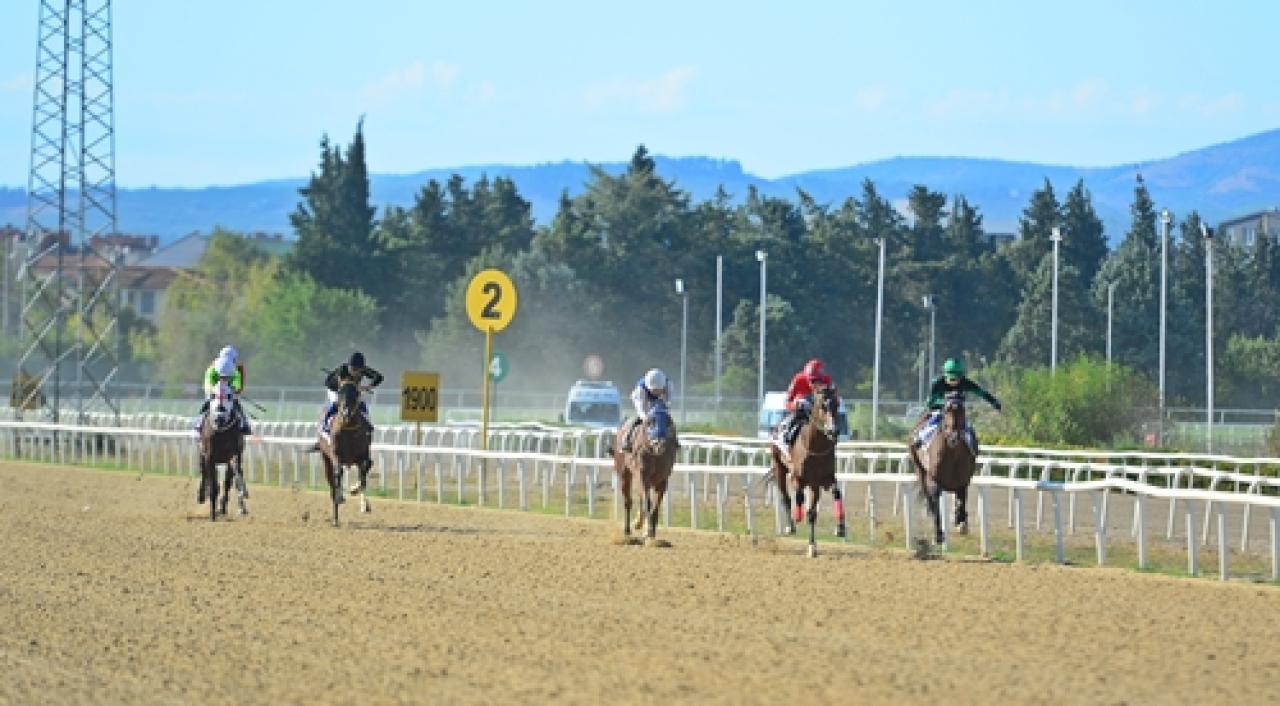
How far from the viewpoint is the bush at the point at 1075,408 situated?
146ft

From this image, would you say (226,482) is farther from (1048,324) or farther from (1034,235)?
(1034,235)

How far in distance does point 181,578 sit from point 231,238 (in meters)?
95.2

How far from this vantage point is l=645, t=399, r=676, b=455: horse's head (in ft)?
69.2

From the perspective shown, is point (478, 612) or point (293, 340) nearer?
point (478, 612)

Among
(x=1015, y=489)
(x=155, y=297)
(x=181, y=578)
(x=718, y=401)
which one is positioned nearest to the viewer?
(x=181, y=578)

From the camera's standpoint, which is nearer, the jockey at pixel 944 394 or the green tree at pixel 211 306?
the jockey at pixel 944 394

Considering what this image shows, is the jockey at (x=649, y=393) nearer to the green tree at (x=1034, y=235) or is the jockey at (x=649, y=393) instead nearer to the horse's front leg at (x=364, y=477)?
the horse's front leg at (x=364, y=477)

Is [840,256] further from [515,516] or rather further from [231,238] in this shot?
[515,516]

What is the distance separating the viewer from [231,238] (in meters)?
111

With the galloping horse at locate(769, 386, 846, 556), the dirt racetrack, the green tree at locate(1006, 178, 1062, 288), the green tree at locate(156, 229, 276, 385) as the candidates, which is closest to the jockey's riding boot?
the dirt racetrack

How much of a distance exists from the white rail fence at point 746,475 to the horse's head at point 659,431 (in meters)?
1.46

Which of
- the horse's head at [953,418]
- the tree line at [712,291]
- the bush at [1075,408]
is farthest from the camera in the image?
the tree line at [712,291]

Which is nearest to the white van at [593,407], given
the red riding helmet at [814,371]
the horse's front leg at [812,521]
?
the red riding helmet at [814,371]

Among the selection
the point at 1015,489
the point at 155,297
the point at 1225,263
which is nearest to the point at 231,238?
the point at 155,297
